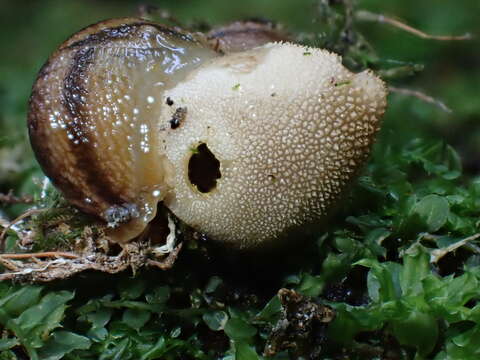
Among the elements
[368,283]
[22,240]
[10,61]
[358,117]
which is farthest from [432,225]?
[10,61]

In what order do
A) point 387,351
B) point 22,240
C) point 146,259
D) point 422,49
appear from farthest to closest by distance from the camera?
1. point 422,49
2. point 22,240
3. point 146,259
4. point 387,351

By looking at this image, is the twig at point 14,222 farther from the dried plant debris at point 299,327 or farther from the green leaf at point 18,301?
the dried plant debris at point 299,327

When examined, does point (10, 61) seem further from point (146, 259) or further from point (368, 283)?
point (368, 283)

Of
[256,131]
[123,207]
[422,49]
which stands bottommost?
[422,49]

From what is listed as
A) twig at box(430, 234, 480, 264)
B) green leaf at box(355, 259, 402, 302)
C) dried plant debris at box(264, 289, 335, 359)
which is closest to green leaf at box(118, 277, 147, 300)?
dried plant debris at box(264, 289, 335, 359)

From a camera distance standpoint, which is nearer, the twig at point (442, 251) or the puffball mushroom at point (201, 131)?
the puffball mushroom at point (201, 131)

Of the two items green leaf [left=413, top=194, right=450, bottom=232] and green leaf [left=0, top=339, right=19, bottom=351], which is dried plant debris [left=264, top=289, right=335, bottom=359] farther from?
green leaf [left=0, top=339, right=19, bottom=351]

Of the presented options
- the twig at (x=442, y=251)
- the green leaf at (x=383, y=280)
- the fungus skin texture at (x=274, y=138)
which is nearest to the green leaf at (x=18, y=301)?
the fungus skin texture at (x=274, y=138)

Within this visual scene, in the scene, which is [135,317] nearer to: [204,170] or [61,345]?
[61,345]
